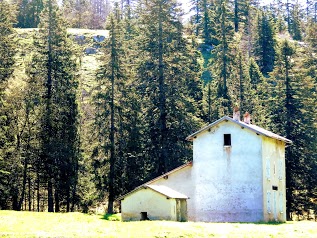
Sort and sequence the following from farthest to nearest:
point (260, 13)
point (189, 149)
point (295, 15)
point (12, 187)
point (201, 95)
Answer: point (295, 15), point (260, 13), point (201, 95), point (189, 149), point (12, 187)

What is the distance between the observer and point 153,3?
58.8 metres

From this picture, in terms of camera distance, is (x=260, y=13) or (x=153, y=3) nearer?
(x=153, y=3)

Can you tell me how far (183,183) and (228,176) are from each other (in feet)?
13.0

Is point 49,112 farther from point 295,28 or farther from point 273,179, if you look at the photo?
point 295,28

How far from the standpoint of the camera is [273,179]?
45344 millimetres

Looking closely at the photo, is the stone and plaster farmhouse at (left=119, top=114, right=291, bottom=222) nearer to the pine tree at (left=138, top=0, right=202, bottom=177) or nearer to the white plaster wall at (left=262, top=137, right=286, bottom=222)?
the white plaster wall at (left=262, top=137, right=286, bottom=222)

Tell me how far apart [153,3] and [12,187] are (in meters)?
21.9

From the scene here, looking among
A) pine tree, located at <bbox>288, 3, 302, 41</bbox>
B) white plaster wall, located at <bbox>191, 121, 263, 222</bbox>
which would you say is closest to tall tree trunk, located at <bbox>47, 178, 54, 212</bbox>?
white plaster wall, located at <bbox>191, 121, 263, 222</bbox>

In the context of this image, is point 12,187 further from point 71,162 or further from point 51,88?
point 51,88

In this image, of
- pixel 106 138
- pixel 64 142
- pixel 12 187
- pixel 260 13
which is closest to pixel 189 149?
pixel 106 138

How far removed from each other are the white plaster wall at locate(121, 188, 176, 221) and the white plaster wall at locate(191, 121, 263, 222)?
17.6ft

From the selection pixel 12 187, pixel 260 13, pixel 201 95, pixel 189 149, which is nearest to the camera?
pixel 12 187

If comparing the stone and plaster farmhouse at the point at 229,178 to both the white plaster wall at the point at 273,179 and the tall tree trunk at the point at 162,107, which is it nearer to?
the white plaster wall at the point at 273,179

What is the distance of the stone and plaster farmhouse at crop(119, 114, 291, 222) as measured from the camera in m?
42.7
